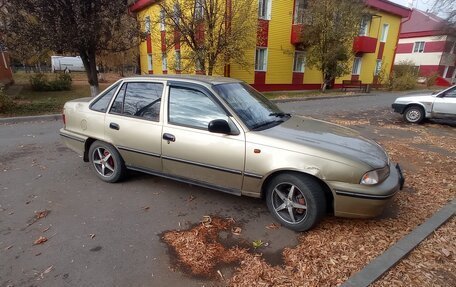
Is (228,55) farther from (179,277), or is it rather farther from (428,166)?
(179,277)

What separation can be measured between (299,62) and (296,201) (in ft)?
66.0

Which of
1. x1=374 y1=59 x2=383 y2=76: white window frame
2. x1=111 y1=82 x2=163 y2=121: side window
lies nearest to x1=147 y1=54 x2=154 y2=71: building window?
x1=374 y1=59 x2=383 y2=76: white window frame

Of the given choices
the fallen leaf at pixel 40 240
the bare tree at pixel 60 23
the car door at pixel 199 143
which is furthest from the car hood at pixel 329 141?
the bare tree at pixel 60 23

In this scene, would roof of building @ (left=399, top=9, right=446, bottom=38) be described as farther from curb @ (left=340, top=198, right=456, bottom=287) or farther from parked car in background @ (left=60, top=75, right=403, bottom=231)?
parked car in background @ (left=60, top=75, right=403, bottom=231)

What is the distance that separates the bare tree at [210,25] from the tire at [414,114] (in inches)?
316

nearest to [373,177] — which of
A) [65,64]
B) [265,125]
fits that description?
[265,125]

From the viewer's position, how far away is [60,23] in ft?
31.4

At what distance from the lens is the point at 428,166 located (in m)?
5.59

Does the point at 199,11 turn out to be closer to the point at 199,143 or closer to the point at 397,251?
the point at 199,143

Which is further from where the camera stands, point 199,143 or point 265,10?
point 265,10

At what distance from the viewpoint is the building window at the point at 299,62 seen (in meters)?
21.3

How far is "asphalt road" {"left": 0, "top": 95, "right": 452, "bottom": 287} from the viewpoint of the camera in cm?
266

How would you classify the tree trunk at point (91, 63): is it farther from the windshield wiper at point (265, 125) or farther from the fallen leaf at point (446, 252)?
the fallen leaf at point (446, 252)

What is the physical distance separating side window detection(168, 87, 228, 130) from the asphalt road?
112 cm
